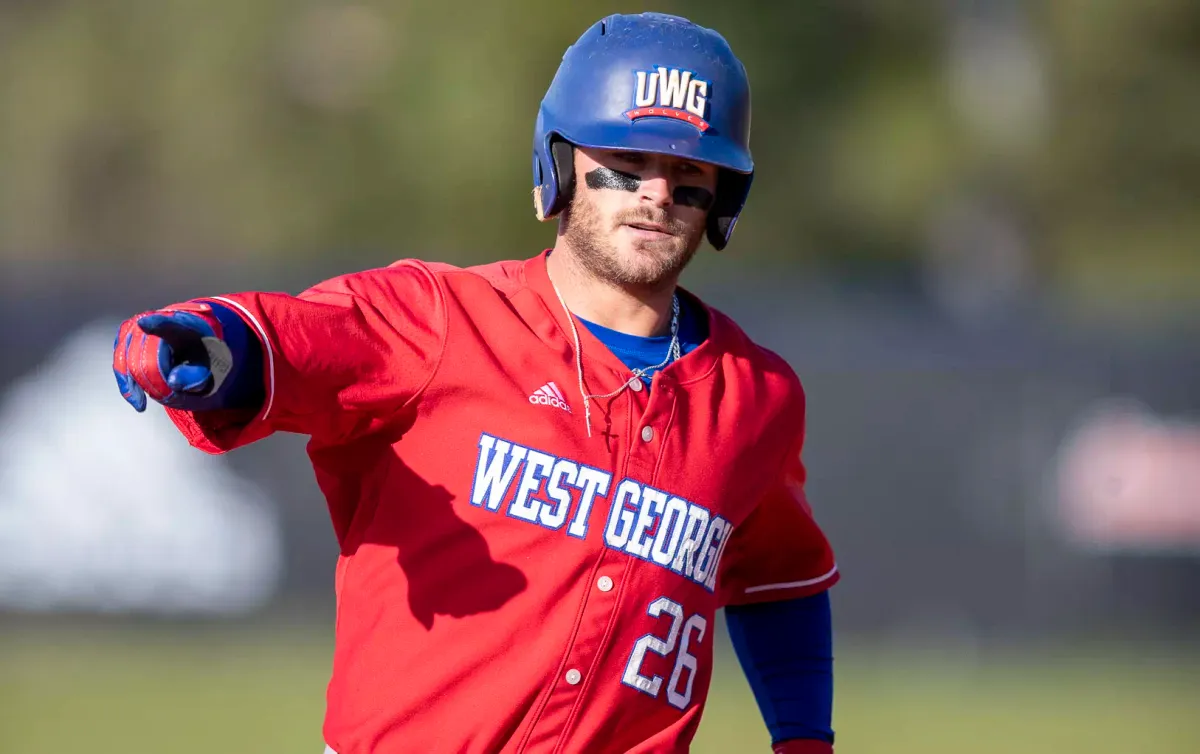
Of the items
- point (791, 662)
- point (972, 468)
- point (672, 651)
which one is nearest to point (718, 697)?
point (972, 468)

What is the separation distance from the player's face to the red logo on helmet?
0.29 feet

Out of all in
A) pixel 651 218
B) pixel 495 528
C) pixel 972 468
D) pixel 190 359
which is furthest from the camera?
pixel 972 468

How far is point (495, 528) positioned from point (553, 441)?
0.21 metres

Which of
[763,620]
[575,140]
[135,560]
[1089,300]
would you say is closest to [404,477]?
[575,140]

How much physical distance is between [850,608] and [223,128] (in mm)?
16463

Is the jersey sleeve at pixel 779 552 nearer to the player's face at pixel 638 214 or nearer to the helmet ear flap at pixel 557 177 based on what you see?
the player's face at pixel 638 214

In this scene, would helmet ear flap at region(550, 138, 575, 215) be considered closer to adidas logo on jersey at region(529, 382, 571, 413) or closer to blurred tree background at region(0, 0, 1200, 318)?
adidas logo on jersey at region(529, 382, 571, 413)

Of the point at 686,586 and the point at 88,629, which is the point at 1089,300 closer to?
the point at 88,629

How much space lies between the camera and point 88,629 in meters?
9.73

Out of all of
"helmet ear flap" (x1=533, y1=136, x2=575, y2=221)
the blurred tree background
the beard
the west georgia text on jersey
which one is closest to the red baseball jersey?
the west georgia text on jersey

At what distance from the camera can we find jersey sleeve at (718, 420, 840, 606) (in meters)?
3.79

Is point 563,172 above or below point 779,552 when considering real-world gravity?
above

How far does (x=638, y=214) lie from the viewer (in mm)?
3514

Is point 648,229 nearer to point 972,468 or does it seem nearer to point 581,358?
point 581,358
